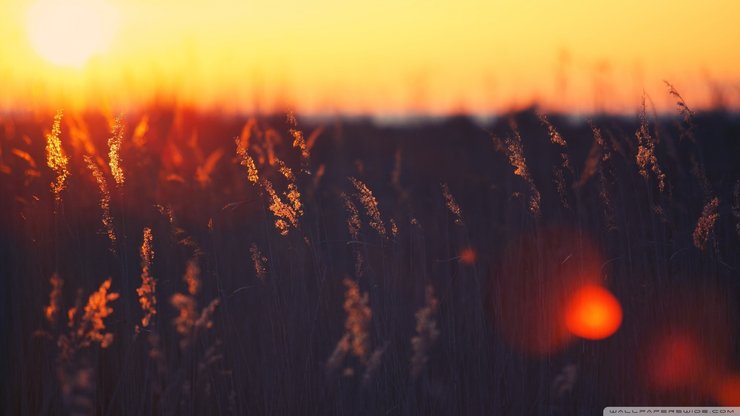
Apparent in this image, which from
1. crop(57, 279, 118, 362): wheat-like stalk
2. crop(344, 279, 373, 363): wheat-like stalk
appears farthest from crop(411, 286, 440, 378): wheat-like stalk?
crop(57, 279, 118, 362): wheat-like stalk

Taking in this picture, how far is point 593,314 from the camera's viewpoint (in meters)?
2.53

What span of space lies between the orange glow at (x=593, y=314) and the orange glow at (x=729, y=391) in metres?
0.39

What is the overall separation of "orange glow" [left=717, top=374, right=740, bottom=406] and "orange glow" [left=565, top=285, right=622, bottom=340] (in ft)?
1.27

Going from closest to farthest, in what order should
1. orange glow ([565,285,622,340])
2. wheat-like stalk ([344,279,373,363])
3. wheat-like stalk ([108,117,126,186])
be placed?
wheat-like stalk ([344,279,373,363]) < wheat-like stalk ([108,117,126,186]) < orange glow ([565,285,622,340])

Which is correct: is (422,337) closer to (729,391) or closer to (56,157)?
(729,391)

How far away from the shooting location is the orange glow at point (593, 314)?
2.49m

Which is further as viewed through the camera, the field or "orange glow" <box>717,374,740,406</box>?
"orange glow" <box>717,374,740,406</box>

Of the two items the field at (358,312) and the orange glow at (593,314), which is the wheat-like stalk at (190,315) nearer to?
the field at (358,312)

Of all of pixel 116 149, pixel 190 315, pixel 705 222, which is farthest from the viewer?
pixel 705 222

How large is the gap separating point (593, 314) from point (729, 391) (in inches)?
19.8

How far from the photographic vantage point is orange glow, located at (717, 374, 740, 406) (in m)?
2.54

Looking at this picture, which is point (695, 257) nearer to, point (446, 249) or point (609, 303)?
point (609, 303)

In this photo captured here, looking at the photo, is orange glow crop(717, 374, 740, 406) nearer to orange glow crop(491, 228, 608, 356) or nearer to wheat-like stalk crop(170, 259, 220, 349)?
orange glow crop(491, 228, 608, 356)

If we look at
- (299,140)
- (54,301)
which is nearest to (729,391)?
(299,140)
